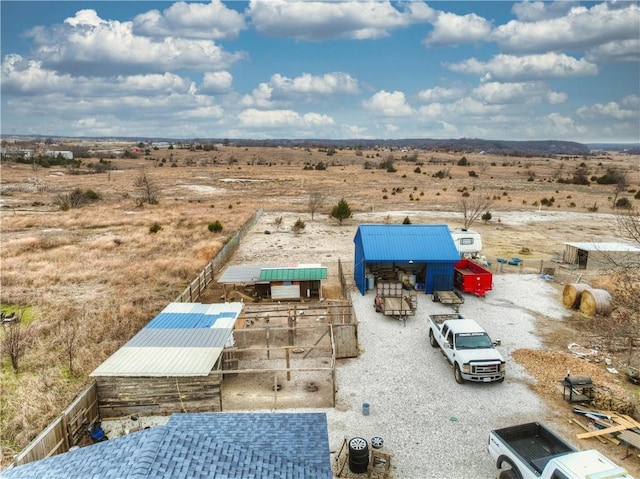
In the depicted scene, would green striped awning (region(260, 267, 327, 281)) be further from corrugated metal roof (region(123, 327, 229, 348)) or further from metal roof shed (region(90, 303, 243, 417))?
metal roof shed (region(90, 303, 243, 417))

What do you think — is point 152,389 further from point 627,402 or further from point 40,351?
point 627,402

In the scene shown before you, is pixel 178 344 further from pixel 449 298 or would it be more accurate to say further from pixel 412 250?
pixel 412 250

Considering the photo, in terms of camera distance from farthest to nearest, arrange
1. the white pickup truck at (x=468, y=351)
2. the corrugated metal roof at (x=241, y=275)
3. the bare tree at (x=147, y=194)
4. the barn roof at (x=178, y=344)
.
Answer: the bare tree at (x=147, y=194)
the corrugated metal roof at (x=241, y=275)
the white pickup truck at (x=468, y=351)
the barn roof at (x=178, y=344)

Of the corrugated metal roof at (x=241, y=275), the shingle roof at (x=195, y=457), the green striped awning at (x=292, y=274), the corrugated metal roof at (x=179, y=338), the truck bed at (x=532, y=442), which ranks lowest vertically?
the truck bed at (x=532, y=442)

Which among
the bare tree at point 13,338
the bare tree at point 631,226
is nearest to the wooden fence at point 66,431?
the bare tree at point 13,338

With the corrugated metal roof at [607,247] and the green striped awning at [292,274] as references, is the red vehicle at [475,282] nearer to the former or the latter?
the green striped awning at [292,274]

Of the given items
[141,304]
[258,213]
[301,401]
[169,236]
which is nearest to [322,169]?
[258,213]
